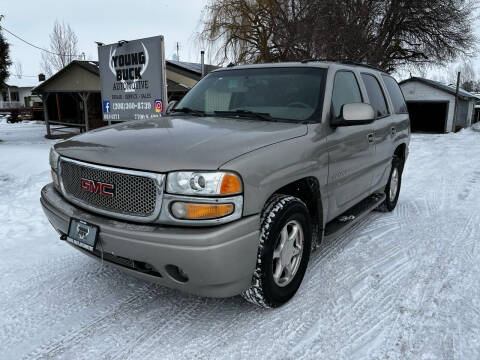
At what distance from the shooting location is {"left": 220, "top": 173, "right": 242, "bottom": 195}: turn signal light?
2.23 m

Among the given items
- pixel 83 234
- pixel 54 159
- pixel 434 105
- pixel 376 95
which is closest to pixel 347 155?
pixel 376 95

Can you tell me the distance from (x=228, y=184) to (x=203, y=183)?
0.47 feet

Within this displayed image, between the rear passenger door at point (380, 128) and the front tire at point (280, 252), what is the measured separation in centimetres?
178

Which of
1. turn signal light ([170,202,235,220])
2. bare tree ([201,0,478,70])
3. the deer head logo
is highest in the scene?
bare tree ([201,0,478,70])

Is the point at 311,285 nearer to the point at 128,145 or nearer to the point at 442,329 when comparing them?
the point at 442,329

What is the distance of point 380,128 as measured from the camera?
4.32 meters

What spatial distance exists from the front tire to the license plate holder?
1.06 m

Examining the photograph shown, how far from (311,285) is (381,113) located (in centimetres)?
238

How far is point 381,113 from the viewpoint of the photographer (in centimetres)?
454

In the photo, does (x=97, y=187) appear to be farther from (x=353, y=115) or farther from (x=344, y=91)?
(x=344, y=91)

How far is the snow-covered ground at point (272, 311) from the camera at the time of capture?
7.88 ft

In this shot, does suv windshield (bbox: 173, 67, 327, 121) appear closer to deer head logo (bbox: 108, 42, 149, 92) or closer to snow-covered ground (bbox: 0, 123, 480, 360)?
snow-covered ground (bbox: 0, 123, 480, 360)

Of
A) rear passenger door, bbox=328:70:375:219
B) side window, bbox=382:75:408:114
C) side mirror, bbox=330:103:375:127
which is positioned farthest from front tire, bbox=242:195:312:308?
side window, bbox=382:75:408:114

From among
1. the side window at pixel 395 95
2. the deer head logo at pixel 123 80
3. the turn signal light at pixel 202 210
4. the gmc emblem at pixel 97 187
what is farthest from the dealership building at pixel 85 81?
the turn signal light at pixel 202 210
